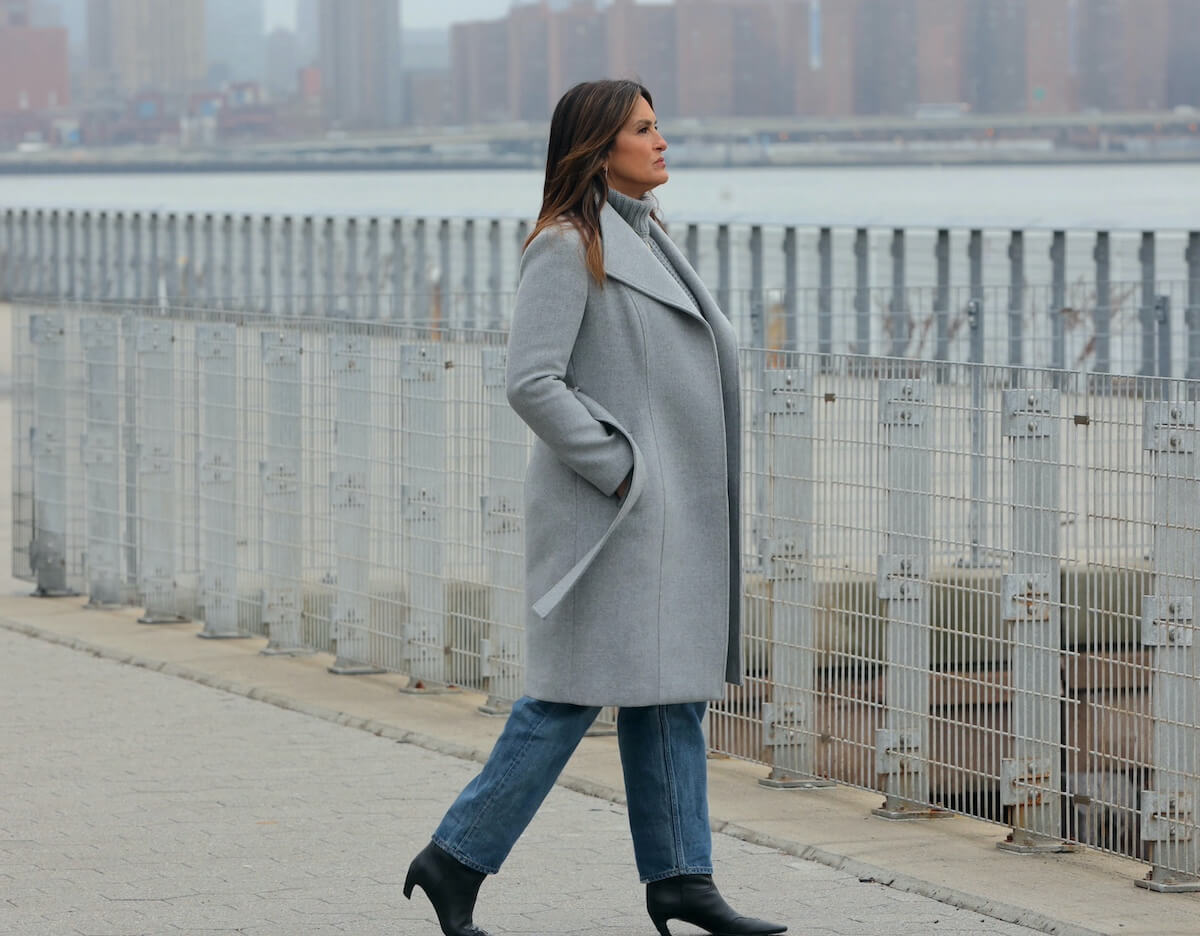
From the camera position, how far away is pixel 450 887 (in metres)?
4.81

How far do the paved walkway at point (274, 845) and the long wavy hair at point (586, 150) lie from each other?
1428 mm

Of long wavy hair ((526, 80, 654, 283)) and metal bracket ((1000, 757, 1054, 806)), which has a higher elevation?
long wavy hair ((526, 80, 654, 283))

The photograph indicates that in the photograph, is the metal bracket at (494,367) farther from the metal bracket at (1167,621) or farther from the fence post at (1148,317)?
the fence post at (1148,317)

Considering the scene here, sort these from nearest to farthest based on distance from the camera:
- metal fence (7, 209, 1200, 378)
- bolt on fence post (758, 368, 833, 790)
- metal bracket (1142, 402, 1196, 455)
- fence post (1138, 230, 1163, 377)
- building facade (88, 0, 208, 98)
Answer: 1. metal bracket (1142, 402, 1196, 455)
2. bolt on fence post (758, 368, 833, 790)
3. fence post (1138, 230, 1163, 377)
4. metal fence (7, 209, 1200, 378)
5. building facade (88, 0, 208, 98)

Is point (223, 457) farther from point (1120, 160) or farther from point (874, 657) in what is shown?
point (1120, 160)

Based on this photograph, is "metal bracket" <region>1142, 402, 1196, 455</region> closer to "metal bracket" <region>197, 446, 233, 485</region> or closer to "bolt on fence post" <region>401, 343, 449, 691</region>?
"bolt on fence post" <region>401, 343, 449, 691</region>

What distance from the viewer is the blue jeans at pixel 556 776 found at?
4.79 metres

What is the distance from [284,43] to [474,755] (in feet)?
Answer: 161

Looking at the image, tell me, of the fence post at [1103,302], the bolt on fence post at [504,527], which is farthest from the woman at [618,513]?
the fence post at [1103,302]

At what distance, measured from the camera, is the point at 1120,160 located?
49.8m

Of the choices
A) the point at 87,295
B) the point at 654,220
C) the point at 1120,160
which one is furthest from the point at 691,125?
the point at 654,220

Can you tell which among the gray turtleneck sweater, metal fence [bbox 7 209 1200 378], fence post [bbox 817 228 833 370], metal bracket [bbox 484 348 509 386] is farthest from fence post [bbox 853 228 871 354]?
the gray turtleneck sweater

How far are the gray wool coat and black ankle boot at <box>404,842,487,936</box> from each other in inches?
15.0

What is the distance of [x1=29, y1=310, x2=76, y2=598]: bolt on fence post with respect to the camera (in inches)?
378
